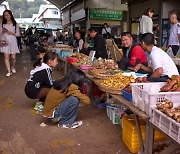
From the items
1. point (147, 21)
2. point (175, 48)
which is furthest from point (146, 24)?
point (175, 48)

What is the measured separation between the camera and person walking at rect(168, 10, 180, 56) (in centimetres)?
693

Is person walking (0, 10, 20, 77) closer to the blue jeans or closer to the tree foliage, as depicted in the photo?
the blue jeans

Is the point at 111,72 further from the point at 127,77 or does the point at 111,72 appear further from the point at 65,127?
the point at 65,127

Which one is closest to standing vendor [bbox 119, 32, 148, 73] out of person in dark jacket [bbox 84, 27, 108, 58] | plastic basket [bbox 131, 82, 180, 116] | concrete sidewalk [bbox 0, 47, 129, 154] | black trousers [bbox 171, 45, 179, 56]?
concrete sidewalk [bbox 0, 47, 129, 154]

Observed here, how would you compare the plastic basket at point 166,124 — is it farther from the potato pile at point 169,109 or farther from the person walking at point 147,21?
the person walking at point 147,21

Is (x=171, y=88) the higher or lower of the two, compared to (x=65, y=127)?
higher

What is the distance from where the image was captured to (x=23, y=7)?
101312 mm

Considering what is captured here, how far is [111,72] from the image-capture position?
14.3 ft

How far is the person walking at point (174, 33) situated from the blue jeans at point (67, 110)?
4.37 m

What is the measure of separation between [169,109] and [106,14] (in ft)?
67.5

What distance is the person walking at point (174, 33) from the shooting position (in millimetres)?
6933

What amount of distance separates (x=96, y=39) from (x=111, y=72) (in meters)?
2.53

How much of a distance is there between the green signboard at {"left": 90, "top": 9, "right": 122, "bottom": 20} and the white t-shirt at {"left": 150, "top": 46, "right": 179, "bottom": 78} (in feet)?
61.4

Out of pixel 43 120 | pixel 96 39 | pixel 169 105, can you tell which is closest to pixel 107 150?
pixel 169 105
